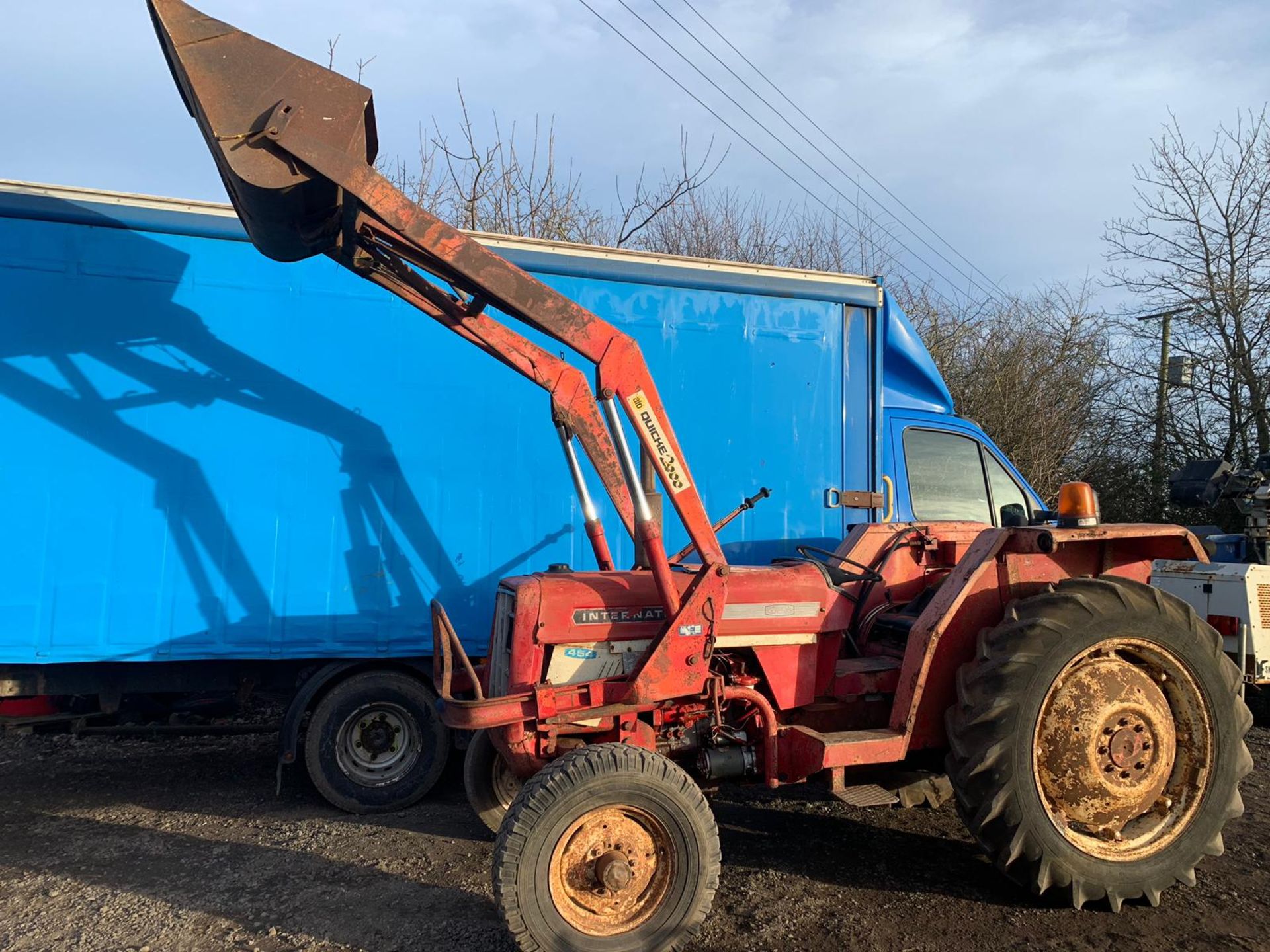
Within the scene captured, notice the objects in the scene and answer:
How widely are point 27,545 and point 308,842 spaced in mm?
2215

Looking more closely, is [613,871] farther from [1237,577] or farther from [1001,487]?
[1237,577]

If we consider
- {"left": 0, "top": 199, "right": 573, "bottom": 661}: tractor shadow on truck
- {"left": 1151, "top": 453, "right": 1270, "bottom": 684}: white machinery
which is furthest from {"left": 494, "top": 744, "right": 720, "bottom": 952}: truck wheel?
{"left": 1151, "top": 453, "right": 1270, "bottom": 684}: white machinery

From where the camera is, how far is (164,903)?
3.97m

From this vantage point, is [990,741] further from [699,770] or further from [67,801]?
[67,801]

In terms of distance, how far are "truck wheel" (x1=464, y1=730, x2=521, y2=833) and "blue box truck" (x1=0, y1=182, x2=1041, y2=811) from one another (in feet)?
2.32

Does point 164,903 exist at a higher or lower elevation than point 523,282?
lower

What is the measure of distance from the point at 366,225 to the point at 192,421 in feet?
6.67

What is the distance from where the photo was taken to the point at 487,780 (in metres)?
4.70

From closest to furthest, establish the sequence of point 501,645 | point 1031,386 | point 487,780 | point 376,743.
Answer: point 501,645 → point 487,780 → point 376,743 → point 1031,386

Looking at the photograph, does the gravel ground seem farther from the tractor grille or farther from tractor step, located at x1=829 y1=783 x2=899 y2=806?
the tractor grille

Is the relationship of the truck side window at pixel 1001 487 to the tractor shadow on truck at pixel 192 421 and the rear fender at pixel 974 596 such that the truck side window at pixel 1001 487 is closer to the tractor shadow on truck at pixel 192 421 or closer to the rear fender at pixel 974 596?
the rear fender at pixel 974 596

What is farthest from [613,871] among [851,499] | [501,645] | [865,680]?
[851,499]

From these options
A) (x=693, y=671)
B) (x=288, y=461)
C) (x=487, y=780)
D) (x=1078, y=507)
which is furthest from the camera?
(x=288, y=461)

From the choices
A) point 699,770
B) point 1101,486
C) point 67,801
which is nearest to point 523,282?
point 699,770
